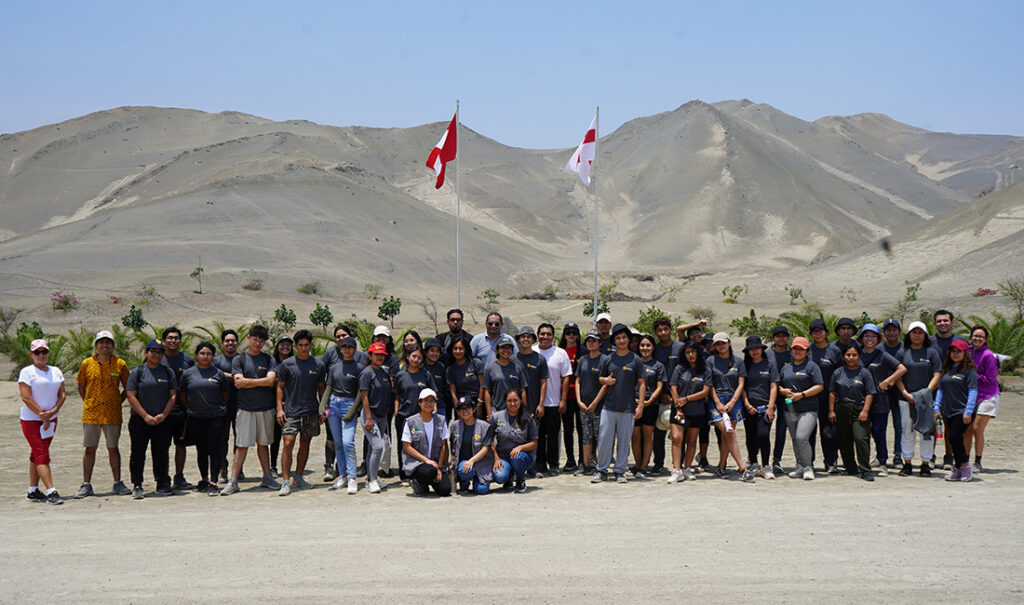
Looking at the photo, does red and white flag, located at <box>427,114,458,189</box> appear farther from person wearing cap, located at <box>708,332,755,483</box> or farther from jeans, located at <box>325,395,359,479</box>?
person wearing cap, located at <box>708,332,755,483</box>

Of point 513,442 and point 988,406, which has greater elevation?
point 988,406

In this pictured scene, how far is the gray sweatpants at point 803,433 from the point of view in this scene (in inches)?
369

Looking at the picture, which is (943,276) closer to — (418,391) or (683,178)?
(418,391)

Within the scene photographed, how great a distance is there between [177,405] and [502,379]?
3442 millimetres

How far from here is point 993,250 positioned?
1804 inches

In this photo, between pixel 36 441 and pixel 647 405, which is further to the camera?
pixel 647 405

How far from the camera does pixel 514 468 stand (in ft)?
29.3

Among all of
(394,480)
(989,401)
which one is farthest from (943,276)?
(394,480)

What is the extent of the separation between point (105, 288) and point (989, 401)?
43.7m

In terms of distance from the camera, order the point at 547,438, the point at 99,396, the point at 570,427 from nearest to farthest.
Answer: the point at 99,396, the point at 547,438, the point at 570,427

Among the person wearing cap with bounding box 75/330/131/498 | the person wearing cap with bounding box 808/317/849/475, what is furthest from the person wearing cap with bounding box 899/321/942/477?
the person wearing cap with bounding box 75/330/131/498

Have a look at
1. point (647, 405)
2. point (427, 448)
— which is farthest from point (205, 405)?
point (647, 405)

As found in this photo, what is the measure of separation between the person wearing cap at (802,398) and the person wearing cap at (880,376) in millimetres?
657

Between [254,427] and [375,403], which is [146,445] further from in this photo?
[375,403]
